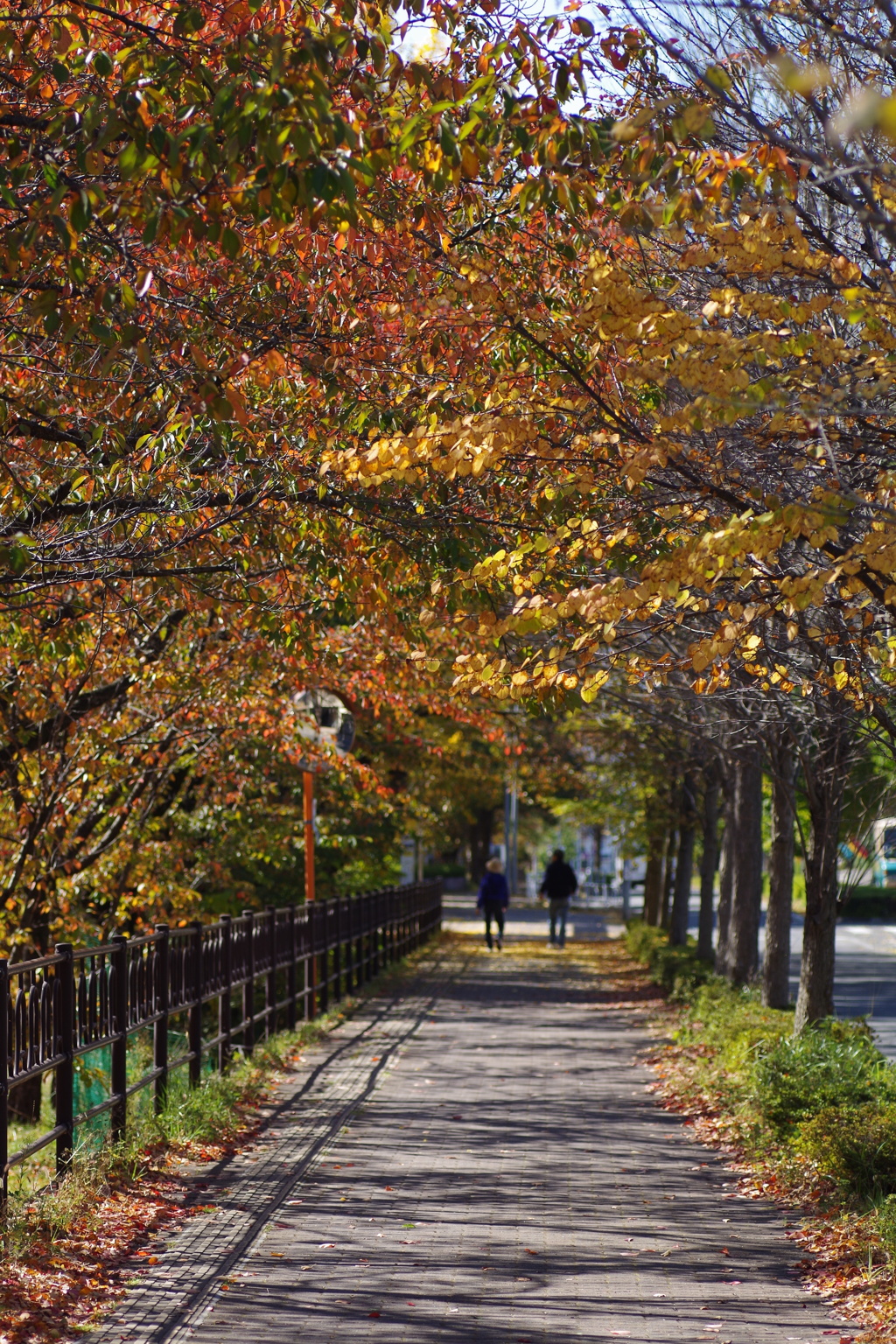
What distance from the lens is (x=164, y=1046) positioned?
10.0 m

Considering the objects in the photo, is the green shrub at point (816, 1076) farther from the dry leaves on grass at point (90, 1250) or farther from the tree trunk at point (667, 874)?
the tree trunk at point (667, 874)

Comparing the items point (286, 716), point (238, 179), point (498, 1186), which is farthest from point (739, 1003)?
point (238, 179)

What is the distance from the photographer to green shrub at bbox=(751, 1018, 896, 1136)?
908 centimetres

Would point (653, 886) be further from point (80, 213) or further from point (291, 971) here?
point (80, 213)

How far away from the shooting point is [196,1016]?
11.0m

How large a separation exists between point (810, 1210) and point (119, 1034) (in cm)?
390

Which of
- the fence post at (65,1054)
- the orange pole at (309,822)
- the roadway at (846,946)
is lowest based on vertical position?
the roadway at (846,946)

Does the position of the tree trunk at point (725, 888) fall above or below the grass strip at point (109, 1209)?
above

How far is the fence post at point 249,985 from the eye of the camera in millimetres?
12836

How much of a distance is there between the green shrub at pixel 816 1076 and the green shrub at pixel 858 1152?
1.50ft

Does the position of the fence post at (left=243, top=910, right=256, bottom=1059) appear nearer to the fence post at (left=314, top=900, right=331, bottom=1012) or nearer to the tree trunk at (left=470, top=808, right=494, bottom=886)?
the fence post at (left=314, top=900, right=331, bottom=1012)

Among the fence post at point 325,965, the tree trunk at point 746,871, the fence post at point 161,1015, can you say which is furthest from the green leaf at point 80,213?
the fence post at point 325,965

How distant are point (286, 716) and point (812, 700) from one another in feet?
20.4

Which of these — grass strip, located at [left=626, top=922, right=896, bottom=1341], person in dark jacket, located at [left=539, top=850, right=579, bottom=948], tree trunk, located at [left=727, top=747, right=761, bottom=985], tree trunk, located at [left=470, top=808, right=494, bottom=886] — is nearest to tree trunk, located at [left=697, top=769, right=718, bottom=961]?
tree trunk, located at [left=727, top=747, right=761, bottom=985]
